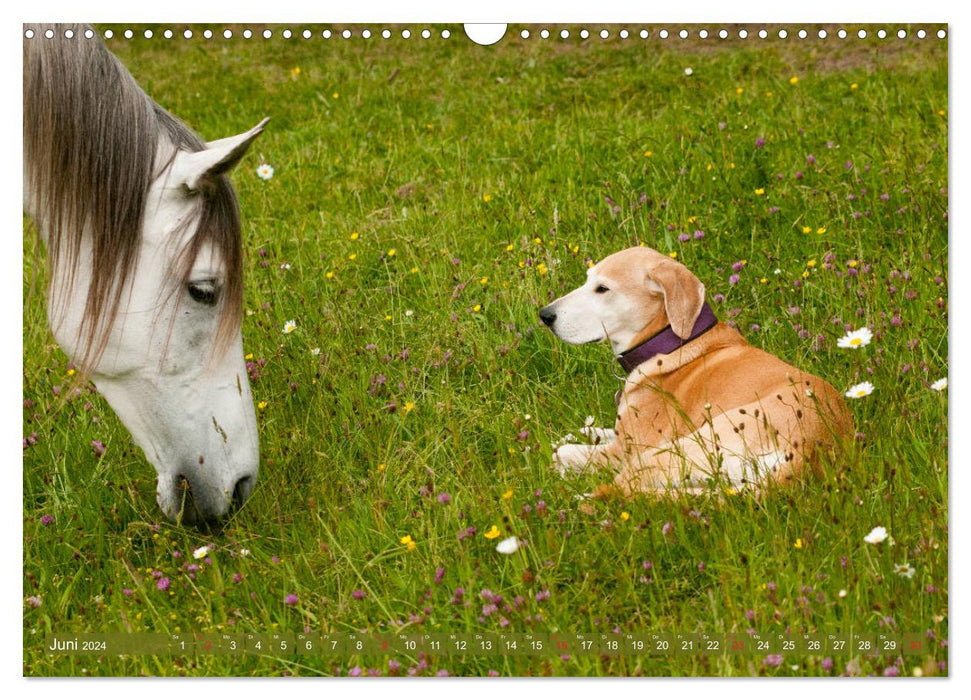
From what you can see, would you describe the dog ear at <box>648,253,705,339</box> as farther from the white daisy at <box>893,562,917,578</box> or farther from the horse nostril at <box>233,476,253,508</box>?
the horse nostril at <box>233,476,253,508</box>

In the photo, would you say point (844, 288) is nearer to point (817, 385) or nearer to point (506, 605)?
point (817, 385)

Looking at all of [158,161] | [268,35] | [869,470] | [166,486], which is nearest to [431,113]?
[268,35]

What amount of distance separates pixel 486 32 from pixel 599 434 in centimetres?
144

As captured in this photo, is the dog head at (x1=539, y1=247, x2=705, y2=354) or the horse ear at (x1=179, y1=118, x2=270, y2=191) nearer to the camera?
the horse ear at (x1=179, y1=118, x2=270, y2=191)

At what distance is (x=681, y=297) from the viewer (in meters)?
3.84

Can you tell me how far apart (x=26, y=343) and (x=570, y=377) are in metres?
1.90

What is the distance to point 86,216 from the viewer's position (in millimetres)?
2965

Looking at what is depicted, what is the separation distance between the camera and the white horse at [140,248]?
2.95 meters

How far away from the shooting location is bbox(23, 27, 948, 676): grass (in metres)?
2.94

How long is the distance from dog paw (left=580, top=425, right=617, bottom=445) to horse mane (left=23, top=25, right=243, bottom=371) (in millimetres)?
1273

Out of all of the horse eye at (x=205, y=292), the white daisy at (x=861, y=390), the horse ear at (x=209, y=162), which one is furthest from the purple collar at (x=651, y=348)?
the horse ear at (x=209, y=162)

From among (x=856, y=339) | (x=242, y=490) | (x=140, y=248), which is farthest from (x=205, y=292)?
(x=856, y=339)

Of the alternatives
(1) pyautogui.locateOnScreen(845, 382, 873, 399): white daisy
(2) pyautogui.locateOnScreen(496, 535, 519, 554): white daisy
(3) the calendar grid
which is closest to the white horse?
(3) the calendar grid

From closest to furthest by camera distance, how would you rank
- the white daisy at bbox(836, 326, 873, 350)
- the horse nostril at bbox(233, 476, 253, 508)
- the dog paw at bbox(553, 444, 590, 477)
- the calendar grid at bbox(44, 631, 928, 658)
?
the calendar grid at bbox(44, 631, 928, 658)
the horse nostril at bbox(233, 476, 253, 508)
the dog paw at bbox(553, 444, 590, 477)
the white daisy at bbox(836, 326, 873, 350)
